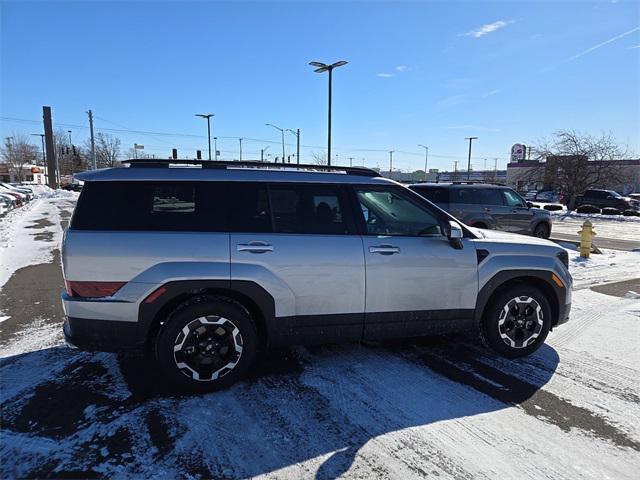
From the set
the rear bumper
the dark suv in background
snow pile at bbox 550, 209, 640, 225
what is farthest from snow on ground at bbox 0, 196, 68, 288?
snow pile at bbox 550, 209, 640, 225

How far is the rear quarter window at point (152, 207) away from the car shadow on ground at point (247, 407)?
1.39m

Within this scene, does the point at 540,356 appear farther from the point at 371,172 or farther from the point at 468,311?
the point at 371,172

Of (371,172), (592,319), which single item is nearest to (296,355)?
(371,172)

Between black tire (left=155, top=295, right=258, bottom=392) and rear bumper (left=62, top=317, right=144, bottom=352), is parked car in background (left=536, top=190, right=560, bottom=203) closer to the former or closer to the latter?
black tire (left=155, top=295, right=258, bottom=392)

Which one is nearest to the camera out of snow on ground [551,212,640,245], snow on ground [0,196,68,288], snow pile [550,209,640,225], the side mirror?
the side mirror

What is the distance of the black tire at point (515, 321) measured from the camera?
4.25 m

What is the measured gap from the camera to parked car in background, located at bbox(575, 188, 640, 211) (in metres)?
29.9

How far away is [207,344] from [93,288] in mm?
996

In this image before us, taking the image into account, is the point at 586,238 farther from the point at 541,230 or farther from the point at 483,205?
the point at 541,230

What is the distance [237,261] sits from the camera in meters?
3.51

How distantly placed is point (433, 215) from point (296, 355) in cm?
196

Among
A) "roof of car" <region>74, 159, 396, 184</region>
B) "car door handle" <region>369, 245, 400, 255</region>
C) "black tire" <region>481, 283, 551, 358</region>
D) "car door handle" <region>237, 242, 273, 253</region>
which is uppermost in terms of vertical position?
"roof of car" <region>74, 159, 396, 184</region>

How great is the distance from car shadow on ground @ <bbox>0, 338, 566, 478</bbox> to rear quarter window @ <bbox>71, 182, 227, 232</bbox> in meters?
1.39

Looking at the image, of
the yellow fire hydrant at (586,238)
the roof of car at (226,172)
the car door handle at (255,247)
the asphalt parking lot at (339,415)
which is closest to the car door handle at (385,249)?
the roof of car at (226,172)
